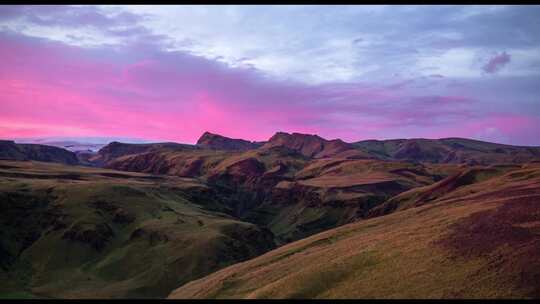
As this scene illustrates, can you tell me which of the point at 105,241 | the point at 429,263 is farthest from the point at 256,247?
the point at 429,263

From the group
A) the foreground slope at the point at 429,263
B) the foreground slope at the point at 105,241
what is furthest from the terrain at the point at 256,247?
the foreground slope at the point at 105,241

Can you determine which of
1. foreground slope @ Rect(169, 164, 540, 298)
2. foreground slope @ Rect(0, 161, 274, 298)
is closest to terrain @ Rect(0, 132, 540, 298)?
foreground slope @ Rect(169, 164, 540, 298)

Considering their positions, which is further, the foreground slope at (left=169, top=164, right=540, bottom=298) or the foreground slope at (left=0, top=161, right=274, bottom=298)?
the foreground slope at (left=0, top=161, right=274, bottom=298)

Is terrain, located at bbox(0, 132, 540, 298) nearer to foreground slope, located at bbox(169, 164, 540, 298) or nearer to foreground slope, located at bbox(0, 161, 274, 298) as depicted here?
foreground slope, located at bbox(169, 164, 540, 298)

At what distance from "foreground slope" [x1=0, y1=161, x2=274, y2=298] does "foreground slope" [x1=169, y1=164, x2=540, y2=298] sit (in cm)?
5540

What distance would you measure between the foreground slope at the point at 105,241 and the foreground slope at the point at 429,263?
182ft

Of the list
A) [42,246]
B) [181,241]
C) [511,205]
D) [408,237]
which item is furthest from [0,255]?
[511,205]

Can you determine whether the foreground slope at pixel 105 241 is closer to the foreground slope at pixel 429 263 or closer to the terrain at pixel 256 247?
the terrain at pixel 256 247

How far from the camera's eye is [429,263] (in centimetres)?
4109

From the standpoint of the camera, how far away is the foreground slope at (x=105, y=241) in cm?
11162

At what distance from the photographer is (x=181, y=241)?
126500 mm

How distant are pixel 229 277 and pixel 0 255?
92.8 meters

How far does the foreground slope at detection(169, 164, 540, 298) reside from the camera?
1390 inches
